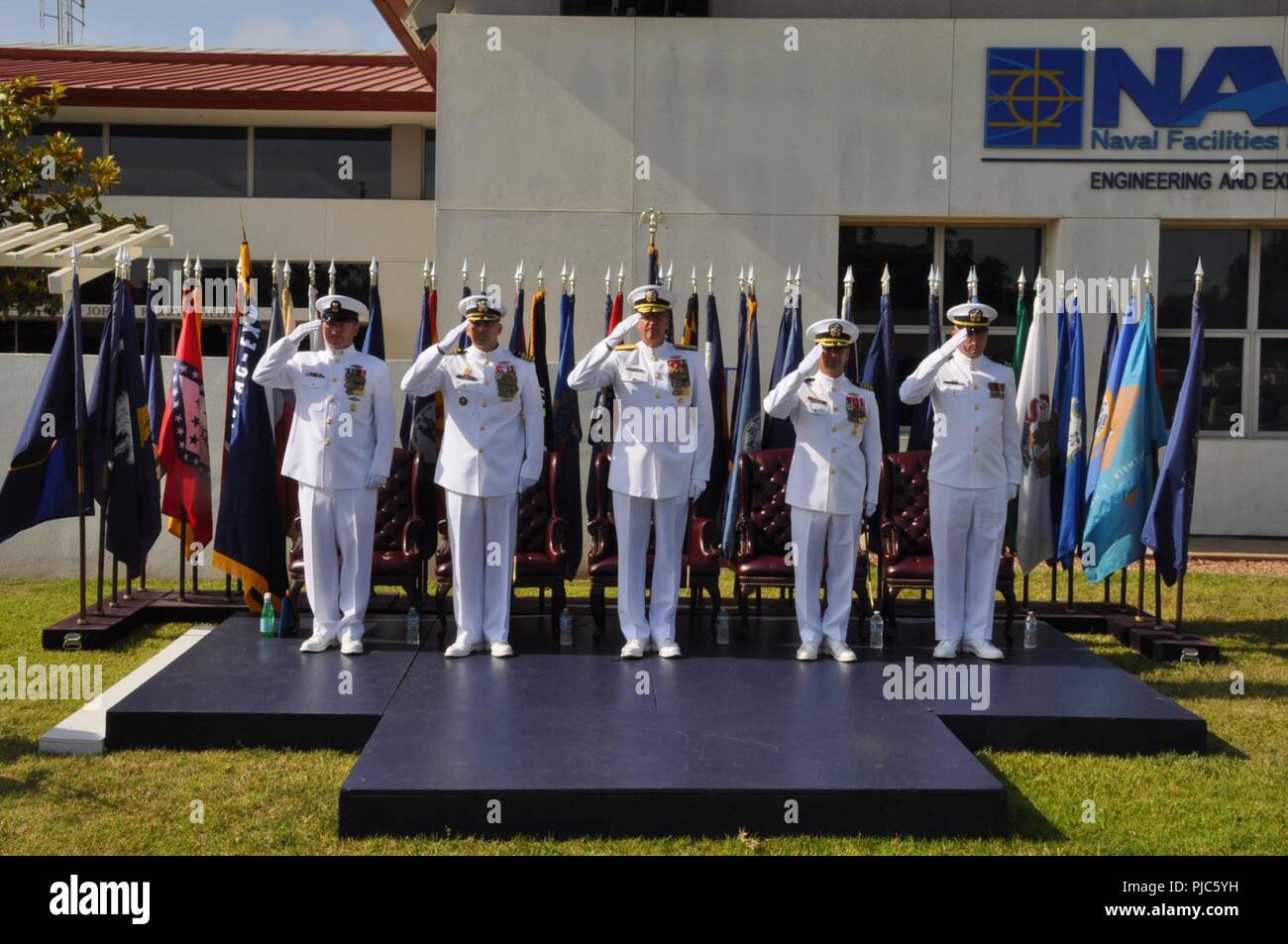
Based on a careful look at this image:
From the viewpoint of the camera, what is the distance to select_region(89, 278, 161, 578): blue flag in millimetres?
7676

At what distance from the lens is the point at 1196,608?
29.9ft

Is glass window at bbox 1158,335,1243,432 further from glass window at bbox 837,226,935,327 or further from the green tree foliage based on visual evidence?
the green tree foliage

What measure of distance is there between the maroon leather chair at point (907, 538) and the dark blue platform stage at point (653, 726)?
340 millimetres

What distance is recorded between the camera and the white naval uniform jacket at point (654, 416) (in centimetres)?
671

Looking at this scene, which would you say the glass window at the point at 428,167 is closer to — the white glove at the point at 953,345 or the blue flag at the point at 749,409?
the blue flag at the point at 749,409

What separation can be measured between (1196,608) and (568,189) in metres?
6.06

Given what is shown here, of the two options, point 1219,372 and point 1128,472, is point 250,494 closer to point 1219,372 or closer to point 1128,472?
point 1128,472

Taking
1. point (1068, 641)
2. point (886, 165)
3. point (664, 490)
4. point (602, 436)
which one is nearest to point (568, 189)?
point (886, 165)

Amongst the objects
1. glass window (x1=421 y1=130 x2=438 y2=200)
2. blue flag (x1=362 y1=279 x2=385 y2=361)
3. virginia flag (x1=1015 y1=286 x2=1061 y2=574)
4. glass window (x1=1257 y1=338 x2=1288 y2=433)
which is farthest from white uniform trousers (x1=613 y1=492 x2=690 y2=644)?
glass window (x1=421 y1=130 x2=438 y2=200)

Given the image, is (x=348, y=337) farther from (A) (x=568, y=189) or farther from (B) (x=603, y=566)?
(A) (x=568, y=189)

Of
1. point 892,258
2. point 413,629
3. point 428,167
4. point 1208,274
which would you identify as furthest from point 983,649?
point 428,167

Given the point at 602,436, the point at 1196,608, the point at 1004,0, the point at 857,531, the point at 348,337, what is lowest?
the point at 1196,608

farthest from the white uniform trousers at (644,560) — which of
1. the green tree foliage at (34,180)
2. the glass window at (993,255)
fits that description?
the green tree foliage at (34,180)

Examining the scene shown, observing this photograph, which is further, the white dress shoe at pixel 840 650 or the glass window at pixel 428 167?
the glass window at pixel 428 167
